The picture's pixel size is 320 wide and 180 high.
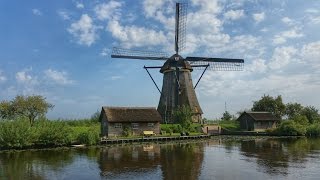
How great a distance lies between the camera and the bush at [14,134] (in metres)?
38.1

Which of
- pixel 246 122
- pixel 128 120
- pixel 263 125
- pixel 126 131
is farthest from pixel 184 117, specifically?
pixel 263 125

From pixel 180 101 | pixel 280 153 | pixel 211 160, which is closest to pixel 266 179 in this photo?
pixel 211 160

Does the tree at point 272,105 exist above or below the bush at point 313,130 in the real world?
above

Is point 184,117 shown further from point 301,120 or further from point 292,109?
point 292,109

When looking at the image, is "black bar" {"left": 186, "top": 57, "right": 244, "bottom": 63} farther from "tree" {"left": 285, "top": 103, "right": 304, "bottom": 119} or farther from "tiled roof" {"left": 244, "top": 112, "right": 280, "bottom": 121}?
"tree" {"left": 285, "top": 103, "right": 304, "bottom": 119}

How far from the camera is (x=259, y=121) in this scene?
67.0 m

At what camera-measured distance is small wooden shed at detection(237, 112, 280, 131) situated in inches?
2633

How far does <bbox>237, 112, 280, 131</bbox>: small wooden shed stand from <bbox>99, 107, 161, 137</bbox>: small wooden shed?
65.5 ft

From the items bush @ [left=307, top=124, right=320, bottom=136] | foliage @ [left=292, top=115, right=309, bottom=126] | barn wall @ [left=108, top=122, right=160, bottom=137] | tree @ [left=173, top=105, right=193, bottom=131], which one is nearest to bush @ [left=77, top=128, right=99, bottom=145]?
barn wall @ [left=108, top=122, right=160, bottom=137]

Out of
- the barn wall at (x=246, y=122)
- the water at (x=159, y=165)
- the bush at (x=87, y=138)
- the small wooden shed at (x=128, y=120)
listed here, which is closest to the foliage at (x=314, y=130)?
the barn wall at (x=246, y=122)

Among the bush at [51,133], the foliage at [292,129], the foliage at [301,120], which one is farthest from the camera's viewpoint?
the foliage at [301,120]

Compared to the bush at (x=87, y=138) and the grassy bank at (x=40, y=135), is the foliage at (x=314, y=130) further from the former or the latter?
the bush at (x=87, y=138)

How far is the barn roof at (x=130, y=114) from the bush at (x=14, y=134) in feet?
41.9

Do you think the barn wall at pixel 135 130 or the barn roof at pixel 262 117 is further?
the barn roof at pixel 262 117
